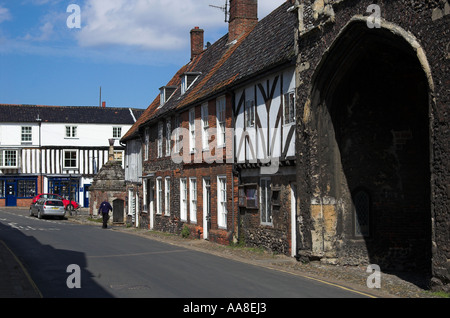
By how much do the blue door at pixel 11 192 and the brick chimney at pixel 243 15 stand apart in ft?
130

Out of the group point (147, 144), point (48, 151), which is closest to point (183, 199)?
→ point (147, 144)

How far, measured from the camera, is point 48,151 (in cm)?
5938

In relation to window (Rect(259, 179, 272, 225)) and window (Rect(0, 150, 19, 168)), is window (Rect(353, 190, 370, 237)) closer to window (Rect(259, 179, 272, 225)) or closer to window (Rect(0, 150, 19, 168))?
window (Rect(259, 179, 272, 225))

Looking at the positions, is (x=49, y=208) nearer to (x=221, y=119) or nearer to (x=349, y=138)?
(x=221, y=119)

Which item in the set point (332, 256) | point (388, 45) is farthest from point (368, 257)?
point (388, 45)

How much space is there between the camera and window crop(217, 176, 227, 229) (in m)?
21.5

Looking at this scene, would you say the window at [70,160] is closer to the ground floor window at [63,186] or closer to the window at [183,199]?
the ground floor window at [63,186]

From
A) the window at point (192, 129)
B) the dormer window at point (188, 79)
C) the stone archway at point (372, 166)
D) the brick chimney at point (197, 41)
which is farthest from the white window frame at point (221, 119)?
the brick chimney at point (197, 41)

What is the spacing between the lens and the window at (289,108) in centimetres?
1638

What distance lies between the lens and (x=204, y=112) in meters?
23.8

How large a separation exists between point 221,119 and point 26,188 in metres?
42.6

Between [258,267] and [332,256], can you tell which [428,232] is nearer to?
[332,256]

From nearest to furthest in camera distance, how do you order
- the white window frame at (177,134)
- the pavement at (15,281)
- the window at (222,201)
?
the pavement at (15,281), the window at (222,201), the white window frame at (177,134)

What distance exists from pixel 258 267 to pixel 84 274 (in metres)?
4.35
